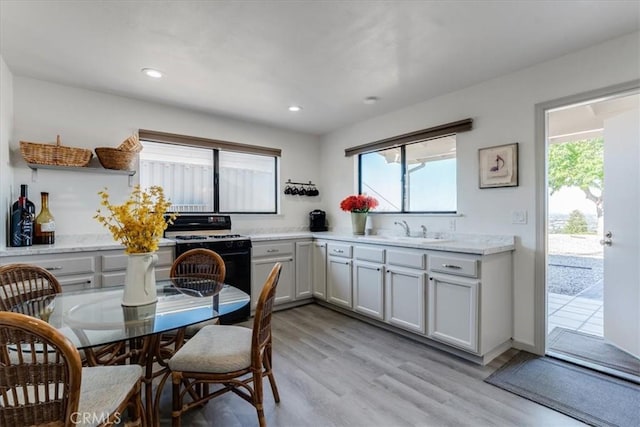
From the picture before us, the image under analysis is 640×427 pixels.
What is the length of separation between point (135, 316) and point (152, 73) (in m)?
2.13

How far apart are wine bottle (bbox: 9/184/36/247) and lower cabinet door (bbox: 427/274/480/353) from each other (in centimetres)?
347

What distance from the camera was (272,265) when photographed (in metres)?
3.70

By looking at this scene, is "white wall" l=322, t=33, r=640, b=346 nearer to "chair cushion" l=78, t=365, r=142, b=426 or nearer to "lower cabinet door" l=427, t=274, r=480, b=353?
"lower cabinet door" l=427, t=274, r=480, b=353

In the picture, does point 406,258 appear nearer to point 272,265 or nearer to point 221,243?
point 272,265

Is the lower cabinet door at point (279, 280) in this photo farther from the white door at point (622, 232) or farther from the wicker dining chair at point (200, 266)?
the white door at point (622, 232)

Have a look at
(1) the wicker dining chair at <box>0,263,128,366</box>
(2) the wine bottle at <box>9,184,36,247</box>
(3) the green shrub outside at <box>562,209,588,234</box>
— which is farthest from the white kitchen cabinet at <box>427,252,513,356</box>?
(3) the green shrub outside at <box>562,209,588,234</box>

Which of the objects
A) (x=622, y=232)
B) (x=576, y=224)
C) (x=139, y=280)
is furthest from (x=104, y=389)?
(x=576, y=224)

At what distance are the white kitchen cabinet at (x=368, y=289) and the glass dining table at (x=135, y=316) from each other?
163cm

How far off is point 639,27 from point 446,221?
1.95 meters

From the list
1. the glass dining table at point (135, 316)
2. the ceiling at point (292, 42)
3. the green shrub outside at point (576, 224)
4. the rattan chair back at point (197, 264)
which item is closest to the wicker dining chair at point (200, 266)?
the rattan chair back at point (197, 264)

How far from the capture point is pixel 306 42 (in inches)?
86.8

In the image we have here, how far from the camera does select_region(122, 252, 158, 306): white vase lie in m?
1.65

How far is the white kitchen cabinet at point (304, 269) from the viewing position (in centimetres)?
388

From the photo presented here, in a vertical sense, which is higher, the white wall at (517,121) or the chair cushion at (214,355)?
the white wall at (517,121)
